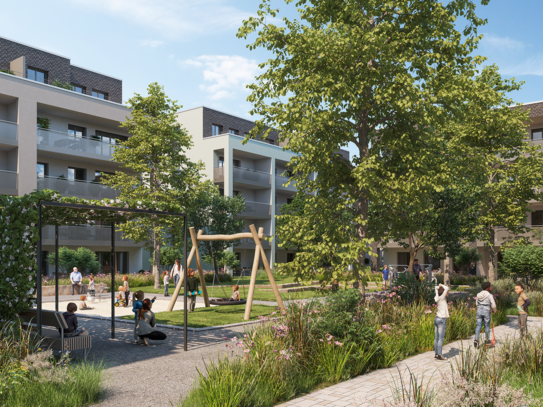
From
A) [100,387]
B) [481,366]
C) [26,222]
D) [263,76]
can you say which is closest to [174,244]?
[263,76]

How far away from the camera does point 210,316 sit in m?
16.0

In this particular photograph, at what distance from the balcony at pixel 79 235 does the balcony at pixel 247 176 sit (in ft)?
40.4

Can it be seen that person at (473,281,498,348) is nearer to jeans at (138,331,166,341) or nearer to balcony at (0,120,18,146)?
jeans at (138,331,166,341)

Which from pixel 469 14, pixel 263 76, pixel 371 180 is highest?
pixel 469 14

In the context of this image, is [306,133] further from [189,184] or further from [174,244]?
[174,244]

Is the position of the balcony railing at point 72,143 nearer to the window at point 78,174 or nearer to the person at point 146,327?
the window at point 78,174

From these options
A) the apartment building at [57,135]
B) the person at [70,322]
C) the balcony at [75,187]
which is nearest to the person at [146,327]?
the person at [70,322]

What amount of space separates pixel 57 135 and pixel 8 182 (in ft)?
16.1

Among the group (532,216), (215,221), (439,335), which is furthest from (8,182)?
(532,216)

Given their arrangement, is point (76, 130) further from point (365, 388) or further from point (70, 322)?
point (365, 388)

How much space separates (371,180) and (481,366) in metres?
6.90

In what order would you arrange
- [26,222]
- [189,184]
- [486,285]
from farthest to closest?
[189,184] → [486,285] → [26,222]

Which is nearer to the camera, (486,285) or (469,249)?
(486,285)

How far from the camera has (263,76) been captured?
46.6ft
